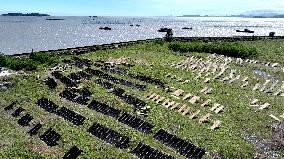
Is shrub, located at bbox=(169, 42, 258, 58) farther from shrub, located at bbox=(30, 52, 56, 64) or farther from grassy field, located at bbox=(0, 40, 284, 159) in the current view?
shrub, located at bbox=(30, 52, 56, 64)

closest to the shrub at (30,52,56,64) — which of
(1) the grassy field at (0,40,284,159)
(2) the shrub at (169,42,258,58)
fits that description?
(1) the grassy field at (0,40,284,159)

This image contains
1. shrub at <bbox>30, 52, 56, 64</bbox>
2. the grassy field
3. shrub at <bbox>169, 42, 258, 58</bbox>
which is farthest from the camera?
shrub at <bbox>169, 42, 258, 58</bbox>

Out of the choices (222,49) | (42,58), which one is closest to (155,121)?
(42,58)

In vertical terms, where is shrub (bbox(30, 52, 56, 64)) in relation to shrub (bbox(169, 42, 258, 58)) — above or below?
above

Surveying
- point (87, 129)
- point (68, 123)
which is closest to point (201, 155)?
point (87, 129)

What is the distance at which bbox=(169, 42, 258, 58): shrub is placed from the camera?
7706cm

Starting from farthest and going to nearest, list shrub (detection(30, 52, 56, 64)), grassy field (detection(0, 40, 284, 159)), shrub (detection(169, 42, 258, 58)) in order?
1. shrub (detection(169, 42, 258, 58))
2. shrub (detection(30, 52, 56, 64))
3. grassy field (detection(0, 40, 284, 159))

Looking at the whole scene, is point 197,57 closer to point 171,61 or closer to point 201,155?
point 171,61

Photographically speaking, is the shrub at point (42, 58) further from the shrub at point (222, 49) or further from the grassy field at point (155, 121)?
the shrub at point (222, 49)

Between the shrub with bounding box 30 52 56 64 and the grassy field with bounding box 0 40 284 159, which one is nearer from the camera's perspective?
the grassy field with bounding box 0 40 284 159

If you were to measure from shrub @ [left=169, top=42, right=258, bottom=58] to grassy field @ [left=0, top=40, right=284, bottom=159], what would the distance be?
17.3 m

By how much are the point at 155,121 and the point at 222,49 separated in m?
45.4

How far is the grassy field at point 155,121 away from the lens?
3108 centimetres

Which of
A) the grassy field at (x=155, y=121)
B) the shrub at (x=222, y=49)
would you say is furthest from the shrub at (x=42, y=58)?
the shrub at (x=222, y=49)
